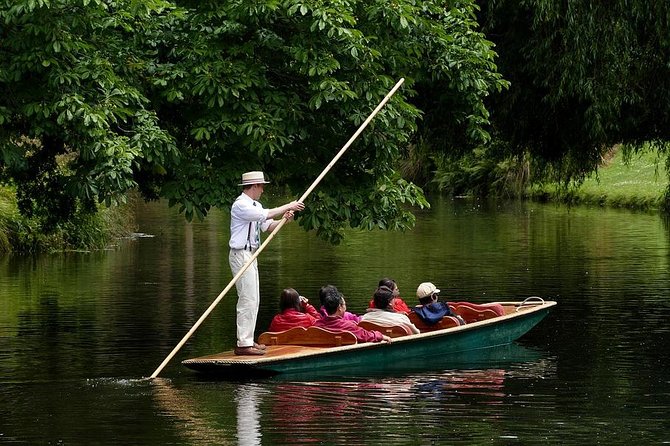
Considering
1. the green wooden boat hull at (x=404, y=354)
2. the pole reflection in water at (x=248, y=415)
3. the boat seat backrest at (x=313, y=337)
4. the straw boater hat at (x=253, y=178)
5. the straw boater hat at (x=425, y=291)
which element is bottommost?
the pole reflection in water at (x=248, y=415)

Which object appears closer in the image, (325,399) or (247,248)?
(325,399)

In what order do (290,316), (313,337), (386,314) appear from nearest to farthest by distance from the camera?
(313,337) → (290,316) → (386,314)

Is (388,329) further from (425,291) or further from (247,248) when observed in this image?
(247,248)

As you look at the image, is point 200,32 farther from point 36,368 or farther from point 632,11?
point 632,11

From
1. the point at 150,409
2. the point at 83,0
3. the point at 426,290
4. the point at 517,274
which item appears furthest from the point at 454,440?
the point at 517,274

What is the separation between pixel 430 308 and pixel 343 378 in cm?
251

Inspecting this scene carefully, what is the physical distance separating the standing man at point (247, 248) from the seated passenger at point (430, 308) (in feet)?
8.29

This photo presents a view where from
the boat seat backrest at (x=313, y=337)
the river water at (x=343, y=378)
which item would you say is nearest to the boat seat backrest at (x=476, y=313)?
the river water at (x=343, y=378)

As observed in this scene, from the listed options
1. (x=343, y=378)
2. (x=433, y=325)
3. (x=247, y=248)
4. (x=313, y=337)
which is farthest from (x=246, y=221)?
(x=433, y=325)

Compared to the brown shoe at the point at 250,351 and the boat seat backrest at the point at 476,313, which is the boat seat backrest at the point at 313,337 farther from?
the boat seat backrest at the point at 476,313

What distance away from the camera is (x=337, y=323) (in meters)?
16.4

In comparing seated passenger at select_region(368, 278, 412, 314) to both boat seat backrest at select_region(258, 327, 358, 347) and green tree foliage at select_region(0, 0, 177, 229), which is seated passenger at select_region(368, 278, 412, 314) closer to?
boat seat backrest at select_region(258, 327, 358, 347)

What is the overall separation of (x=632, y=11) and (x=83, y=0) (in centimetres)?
974

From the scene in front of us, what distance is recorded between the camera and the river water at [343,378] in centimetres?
1266
